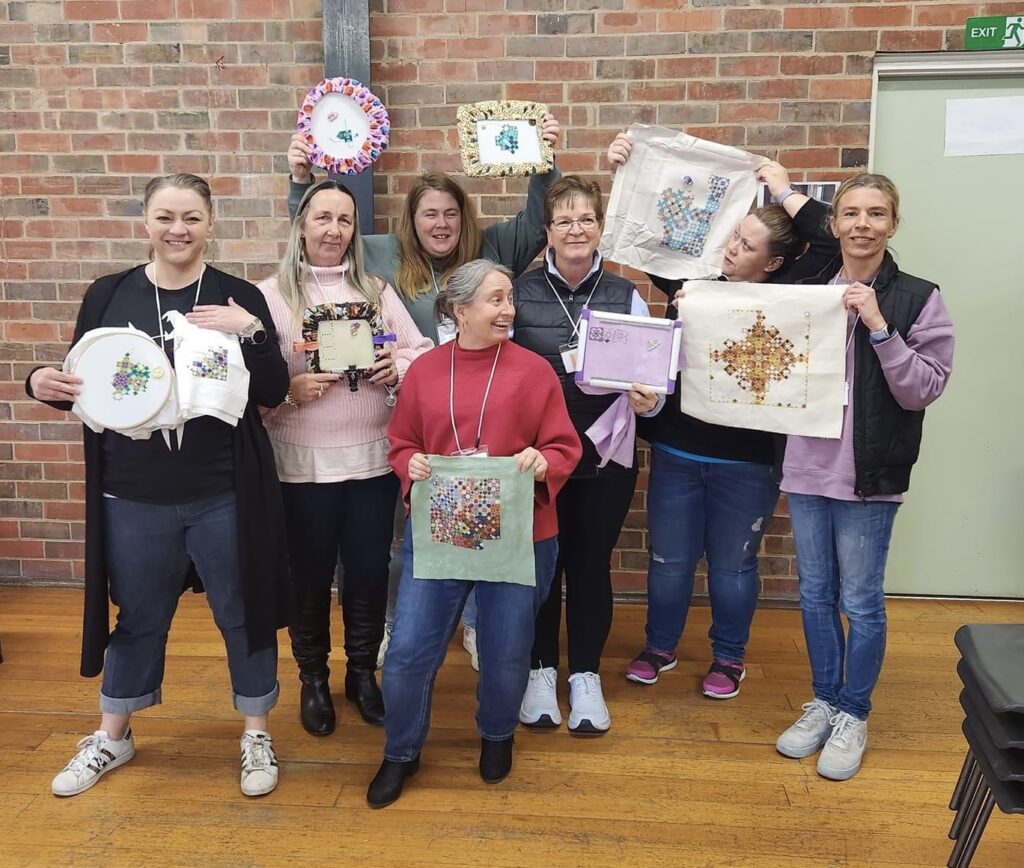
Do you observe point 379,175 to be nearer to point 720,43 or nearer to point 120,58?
point 120,58

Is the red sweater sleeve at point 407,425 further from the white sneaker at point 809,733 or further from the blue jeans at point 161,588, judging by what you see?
the white sneaker at point 809,733

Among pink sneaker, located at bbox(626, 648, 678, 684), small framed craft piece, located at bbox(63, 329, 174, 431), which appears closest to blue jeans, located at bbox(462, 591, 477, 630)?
pink sneaker, located at bbox(626, 648, 678, 684)

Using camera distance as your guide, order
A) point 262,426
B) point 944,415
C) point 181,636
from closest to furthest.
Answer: point 262,426
point 181,636
point 944,415

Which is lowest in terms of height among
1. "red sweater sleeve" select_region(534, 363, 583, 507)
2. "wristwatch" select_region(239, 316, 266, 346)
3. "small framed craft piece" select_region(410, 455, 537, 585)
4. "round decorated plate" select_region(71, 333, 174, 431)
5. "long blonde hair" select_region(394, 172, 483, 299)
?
"small framed craft piece" select_region(410, 455, 537, 585)

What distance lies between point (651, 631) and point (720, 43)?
2.19 metres

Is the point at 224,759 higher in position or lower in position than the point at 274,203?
lower

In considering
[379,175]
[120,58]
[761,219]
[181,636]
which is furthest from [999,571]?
[120,58]

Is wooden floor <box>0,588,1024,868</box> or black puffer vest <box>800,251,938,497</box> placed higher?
black puffer vest <box>800,251,938,497</box>

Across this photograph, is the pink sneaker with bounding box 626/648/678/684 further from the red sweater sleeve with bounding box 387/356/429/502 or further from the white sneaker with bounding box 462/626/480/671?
the red sweater sleeve with bounding box 387/356/429/502

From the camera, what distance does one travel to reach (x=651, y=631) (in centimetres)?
294

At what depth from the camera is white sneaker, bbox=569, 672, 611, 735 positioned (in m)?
2.53

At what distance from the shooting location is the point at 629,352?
2324 millimetres

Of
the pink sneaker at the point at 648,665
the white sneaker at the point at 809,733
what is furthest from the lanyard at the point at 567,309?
the white sneaker at the point at 809,733

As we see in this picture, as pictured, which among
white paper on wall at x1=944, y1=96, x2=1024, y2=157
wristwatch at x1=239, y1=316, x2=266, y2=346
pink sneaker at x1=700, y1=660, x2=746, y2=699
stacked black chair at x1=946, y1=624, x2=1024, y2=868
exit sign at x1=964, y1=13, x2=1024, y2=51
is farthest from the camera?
white paper on wall at x1=944, y1=96, x2=1024, y2=157
